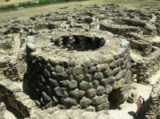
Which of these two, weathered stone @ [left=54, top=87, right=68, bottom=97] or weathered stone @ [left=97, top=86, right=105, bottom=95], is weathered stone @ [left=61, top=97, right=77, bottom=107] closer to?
weathered stone @ [left=54, top=87, right=68, bottom=97]

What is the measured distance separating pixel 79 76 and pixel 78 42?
5119mm

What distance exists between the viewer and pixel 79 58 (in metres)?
16.6

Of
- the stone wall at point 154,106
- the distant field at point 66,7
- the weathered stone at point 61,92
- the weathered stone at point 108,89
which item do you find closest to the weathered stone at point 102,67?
the weathered stone at point 108,89

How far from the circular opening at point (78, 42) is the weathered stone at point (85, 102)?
14.6ft

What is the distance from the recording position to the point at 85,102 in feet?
54.6

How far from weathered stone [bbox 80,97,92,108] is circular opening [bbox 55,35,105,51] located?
446 centimetres

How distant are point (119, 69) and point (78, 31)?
5.34 m

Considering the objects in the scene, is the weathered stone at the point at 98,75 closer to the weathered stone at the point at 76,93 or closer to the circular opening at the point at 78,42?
the weathered stone at the point at 76,93

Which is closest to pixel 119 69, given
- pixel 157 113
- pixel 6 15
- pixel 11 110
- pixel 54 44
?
pixel 157 113

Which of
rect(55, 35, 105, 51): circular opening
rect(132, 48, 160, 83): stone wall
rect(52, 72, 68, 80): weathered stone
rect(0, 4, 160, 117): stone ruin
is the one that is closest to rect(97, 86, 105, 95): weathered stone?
rect(0, 4, 160, 117): stone ruin

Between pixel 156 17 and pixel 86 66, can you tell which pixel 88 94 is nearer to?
pixel 86 66

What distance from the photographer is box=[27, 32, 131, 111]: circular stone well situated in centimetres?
1625

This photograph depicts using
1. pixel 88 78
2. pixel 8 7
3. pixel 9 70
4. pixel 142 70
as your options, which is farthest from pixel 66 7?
pixel 88 78

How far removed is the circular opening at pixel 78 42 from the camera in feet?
66.3
